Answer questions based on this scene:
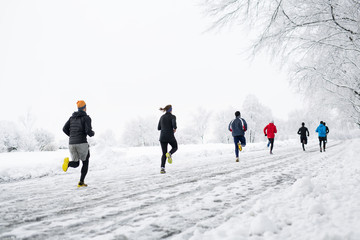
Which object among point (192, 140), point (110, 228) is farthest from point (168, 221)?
point (192, 140)

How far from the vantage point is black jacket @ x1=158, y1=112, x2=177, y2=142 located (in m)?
6.34

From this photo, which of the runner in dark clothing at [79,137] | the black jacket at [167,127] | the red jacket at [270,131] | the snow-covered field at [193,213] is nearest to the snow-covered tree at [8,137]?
the runner in dark clothing at [79,137]

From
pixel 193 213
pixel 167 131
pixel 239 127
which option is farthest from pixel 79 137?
A: pixel 239 127

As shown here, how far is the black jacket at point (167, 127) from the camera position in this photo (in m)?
6.34

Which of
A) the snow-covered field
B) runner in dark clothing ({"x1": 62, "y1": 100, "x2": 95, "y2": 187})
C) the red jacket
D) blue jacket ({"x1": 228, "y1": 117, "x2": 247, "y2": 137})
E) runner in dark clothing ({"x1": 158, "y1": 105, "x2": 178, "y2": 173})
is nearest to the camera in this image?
the snow-covered field

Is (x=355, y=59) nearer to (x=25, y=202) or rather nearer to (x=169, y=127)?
(x=169, y=127)

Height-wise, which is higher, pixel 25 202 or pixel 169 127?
pixel 169 127

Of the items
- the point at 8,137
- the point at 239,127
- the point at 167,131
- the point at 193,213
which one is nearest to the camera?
the point at 193,213

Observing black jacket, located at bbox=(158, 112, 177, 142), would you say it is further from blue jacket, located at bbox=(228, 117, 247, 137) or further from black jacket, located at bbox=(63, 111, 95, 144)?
blue jacket, located at bbox=(228, 117, 247, 137)

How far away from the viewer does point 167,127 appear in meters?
6.41

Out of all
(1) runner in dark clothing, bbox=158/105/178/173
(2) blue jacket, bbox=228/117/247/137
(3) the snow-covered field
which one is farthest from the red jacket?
(3) the snow-covered field

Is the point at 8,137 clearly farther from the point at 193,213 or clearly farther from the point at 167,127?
the point at 193,213

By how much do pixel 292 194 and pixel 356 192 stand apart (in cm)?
82

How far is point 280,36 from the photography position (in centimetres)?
523
